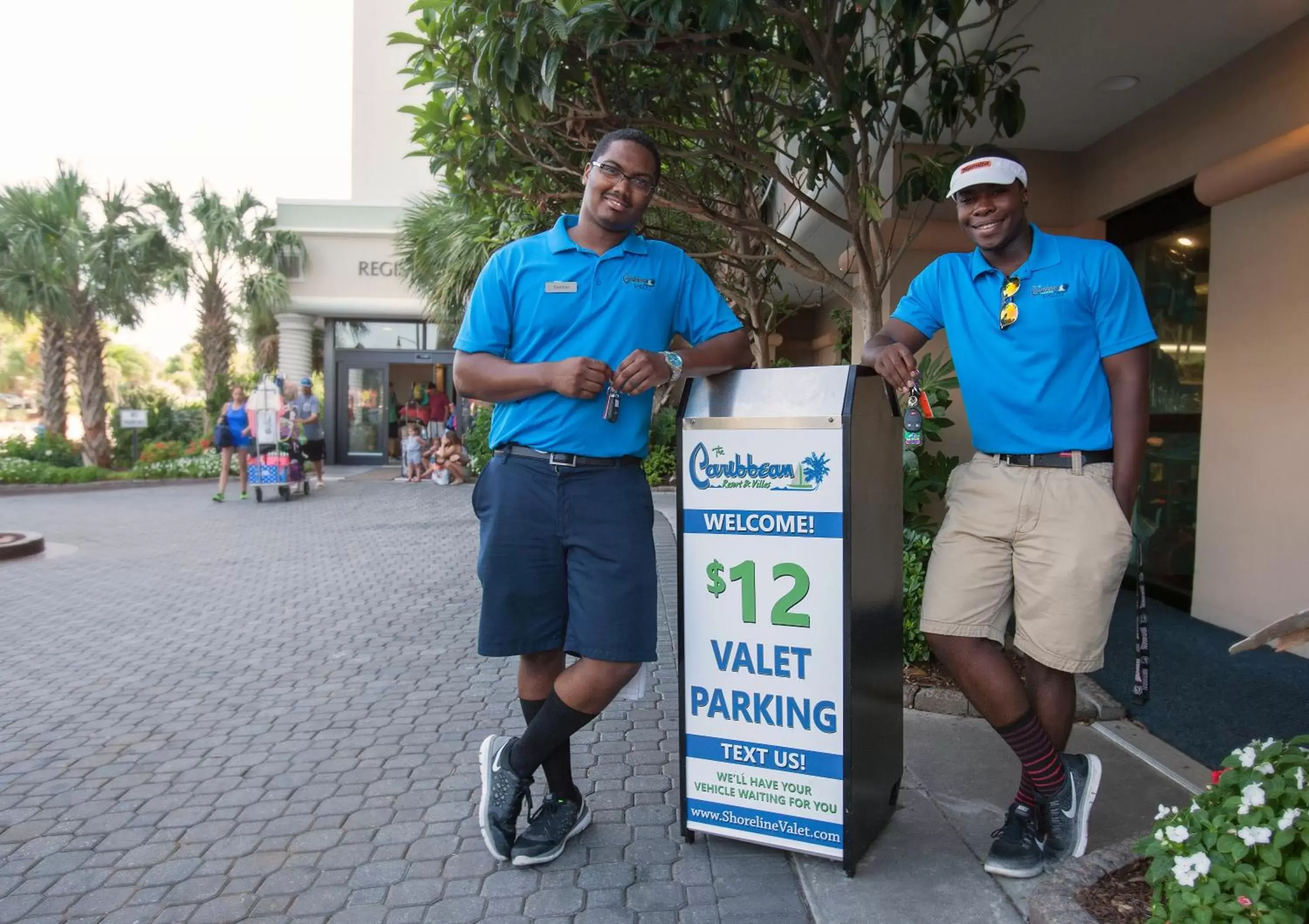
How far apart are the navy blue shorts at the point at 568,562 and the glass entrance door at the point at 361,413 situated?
830 inches

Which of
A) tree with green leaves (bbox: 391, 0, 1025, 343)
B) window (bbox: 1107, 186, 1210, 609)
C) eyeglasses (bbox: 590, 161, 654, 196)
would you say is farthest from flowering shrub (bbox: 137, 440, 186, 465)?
eyeglasses (bbox: 590, 161, 654, 196)

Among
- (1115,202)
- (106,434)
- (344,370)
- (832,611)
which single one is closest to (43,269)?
(106,434)

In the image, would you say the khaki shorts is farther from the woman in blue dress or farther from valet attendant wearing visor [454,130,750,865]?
the woman in blue dress

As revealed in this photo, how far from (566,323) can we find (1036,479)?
1434 millimetres

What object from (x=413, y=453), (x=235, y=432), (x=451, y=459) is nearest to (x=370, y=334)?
(x=413, y=453)

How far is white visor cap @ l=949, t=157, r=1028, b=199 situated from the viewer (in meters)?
2.63

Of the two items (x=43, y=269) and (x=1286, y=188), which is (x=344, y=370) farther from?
(x=1286, y=188)

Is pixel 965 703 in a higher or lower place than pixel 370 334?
lower

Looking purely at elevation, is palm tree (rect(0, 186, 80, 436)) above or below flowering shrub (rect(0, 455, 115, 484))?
above

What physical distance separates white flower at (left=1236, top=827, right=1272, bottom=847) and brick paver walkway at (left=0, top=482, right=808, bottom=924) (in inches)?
45.8

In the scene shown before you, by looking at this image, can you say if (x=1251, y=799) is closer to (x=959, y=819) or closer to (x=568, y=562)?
(x=959, y=819)

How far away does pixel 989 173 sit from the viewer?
2633 mm

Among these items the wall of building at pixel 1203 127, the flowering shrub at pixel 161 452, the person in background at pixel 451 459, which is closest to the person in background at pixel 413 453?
the person in background at pixel 451 459

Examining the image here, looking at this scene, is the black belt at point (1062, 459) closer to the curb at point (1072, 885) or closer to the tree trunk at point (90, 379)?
the curb at point (1072, 885)
